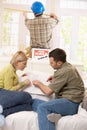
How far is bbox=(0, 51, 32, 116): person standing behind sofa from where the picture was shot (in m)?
2.73

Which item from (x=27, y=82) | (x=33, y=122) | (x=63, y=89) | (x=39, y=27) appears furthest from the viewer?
(x=39, y=27)

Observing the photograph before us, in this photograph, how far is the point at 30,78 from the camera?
3240 mm

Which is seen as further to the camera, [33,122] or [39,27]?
[39,27]

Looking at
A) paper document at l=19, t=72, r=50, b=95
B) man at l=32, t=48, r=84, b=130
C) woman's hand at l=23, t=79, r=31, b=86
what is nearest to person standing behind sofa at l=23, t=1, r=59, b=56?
paper document at l=19, t=72, r=50, b=95

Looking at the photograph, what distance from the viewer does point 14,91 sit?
2.90 meters

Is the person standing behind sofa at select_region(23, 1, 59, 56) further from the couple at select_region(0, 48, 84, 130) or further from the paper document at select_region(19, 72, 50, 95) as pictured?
the couple at select_region(0, 48, 84, 130)

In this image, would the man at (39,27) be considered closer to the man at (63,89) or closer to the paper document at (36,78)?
the paper document at (36,78)

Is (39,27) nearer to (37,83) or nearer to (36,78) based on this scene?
(36,78)

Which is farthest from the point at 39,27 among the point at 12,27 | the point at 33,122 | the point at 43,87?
the point at 12,27

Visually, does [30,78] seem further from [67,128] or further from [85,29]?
[85,29]

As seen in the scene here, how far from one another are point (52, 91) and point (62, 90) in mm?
110

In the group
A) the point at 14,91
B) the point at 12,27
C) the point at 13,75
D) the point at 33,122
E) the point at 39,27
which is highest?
the point at 39,27

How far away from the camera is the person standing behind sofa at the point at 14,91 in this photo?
8.95ft

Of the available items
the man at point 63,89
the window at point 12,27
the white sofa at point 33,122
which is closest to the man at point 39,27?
the man at point 63,89
